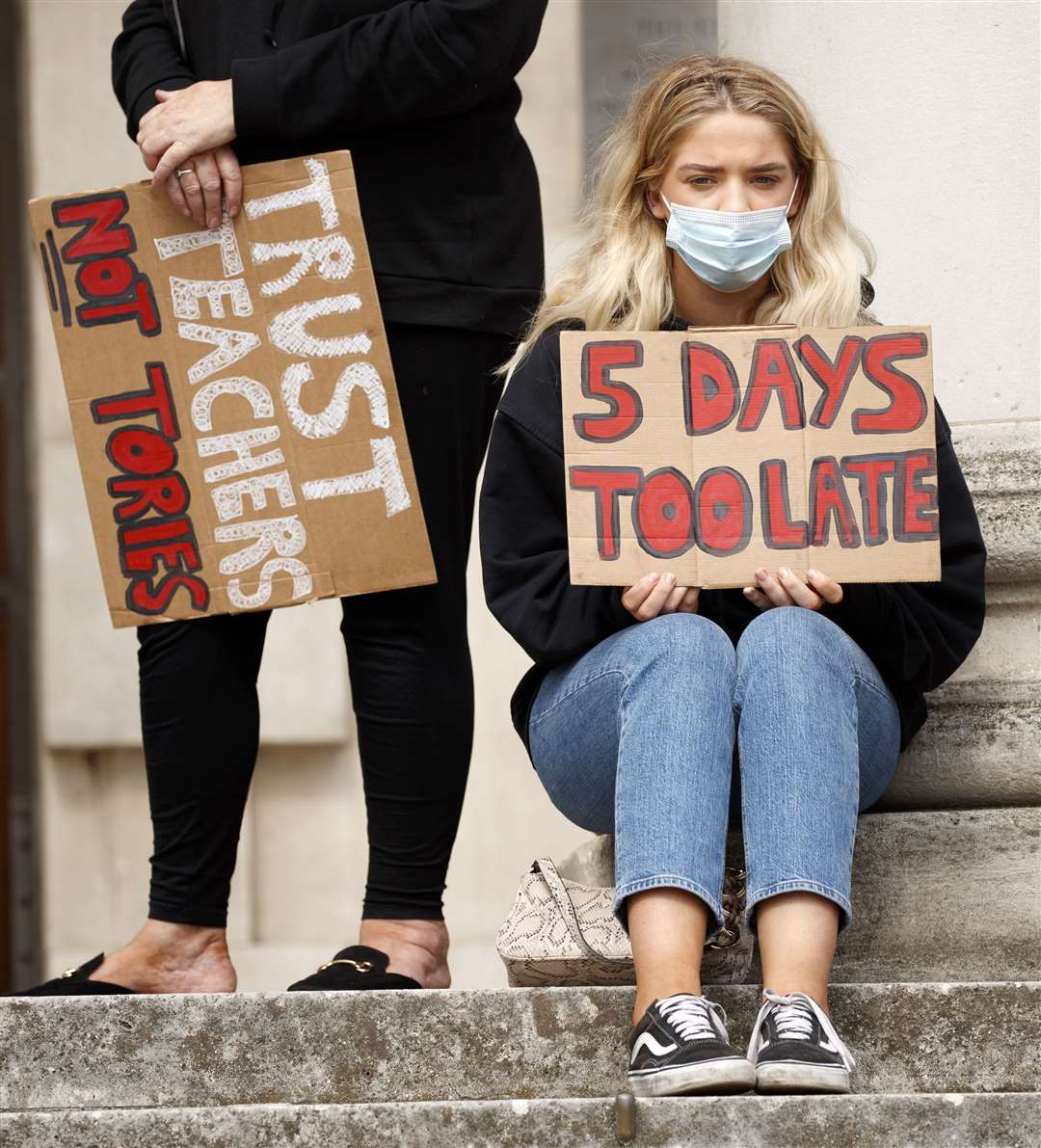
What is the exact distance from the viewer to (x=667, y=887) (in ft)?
8.00

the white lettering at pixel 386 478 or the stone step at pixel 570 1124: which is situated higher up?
the white lettering at pixel 386 478

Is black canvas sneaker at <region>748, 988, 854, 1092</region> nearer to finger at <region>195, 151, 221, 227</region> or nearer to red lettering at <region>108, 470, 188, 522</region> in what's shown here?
red lettering at <region>108, 470, 188, 522</region>

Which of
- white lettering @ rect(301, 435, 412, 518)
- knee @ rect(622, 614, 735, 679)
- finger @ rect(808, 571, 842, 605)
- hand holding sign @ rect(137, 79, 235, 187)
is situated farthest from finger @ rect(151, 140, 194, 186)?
finger @ rect(808, 571, 842, 605)

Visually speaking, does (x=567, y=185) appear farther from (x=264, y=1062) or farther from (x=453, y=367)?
(x=264, y=1062)

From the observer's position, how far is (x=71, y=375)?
3.02 meters

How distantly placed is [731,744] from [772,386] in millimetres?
517

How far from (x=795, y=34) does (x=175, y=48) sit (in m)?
1.13

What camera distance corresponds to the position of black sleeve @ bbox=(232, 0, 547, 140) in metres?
2.88

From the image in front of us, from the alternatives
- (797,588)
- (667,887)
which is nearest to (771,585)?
(797,588)

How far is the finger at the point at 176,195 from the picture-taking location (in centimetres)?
296

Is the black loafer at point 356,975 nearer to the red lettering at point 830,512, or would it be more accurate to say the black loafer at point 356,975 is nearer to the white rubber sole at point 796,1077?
the white rubber sole at point 796,1077

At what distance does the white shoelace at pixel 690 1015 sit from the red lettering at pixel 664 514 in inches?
24.2

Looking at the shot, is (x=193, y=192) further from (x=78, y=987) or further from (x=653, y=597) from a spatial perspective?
(x=78, y=987)

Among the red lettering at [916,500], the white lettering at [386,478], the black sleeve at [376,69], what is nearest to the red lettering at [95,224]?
the black sleeve at [376,69]
